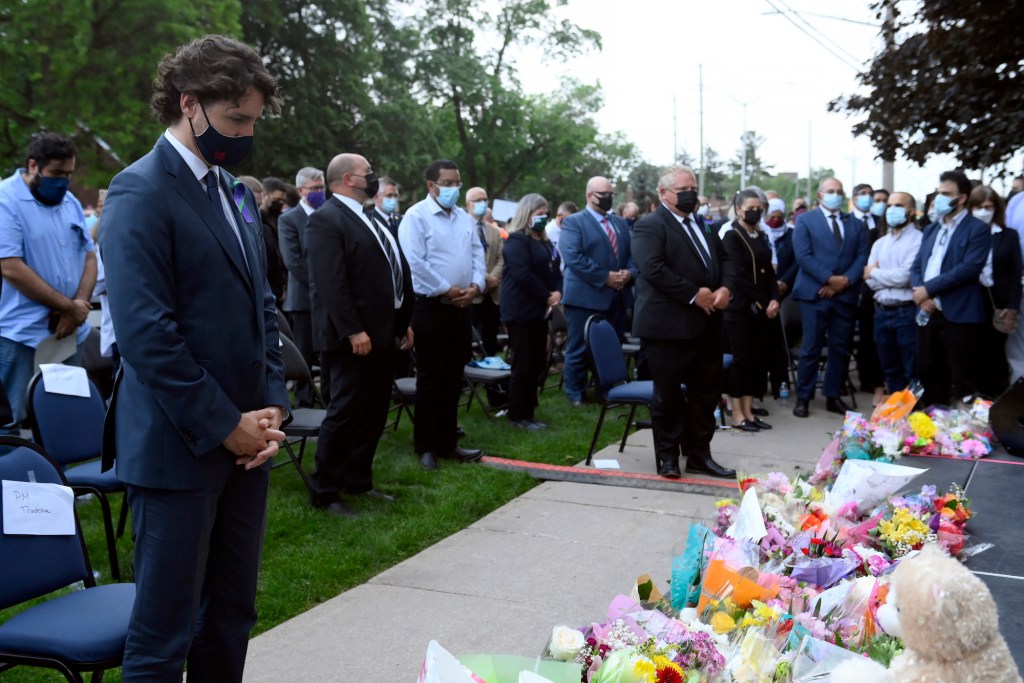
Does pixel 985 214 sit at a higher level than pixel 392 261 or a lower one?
higher

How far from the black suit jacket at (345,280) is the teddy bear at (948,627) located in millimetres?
3927

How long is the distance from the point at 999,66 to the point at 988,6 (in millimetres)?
670

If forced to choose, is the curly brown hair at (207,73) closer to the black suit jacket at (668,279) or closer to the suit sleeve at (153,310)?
the suit sleeve at (153,310)

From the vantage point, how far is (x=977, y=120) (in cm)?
959

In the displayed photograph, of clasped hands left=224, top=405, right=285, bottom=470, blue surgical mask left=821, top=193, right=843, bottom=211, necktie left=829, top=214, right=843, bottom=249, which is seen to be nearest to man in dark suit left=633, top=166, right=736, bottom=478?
necktie left=829, top=214, right=843, bottom=249

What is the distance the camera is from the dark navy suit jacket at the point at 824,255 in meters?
8.64

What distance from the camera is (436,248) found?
21.5 feet

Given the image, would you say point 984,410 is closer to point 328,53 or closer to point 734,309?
point 734,309

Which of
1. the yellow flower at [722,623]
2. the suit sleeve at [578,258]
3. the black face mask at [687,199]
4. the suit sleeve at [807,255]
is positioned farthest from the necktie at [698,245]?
the yellow flower at [722,623]

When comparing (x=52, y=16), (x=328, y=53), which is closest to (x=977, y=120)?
(x=52, y=16)

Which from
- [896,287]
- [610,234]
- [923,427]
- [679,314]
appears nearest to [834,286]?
[896,287]

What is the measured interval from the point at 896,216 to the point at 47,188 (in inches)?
279

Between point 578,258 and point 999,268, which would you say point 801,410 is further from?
point 578,258

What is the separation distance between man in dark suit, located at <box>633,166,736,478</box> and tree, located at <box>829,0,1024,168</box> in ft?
15.2
